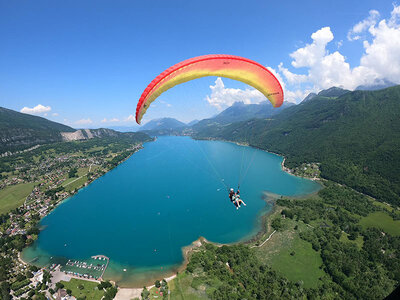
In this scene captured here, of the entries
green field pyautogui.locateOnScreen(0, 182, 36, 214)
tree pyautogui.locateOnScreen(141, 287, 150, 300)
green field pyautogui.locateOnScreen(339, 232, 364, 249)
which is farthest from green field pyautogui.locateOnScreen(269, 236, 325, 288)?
green field pyautogui.locateOnScreen(0, 182, 36, 214)

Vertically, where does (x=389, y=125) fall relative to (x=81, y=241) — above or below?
above

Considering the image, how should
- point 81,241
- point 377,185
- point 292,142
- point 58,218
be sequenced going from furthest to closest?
point 292,142 < point 377,185 < point 58,218 < point 81,241

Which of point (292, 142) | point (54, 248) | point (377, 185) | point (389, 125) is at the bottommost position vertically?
point (54, 248)

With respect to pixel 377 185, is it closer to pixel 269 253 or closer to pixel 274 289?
pixel 269 253

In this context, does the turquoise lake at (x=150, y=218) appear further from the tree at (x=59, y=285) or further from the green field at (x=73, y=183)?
the tree at (x=59, y=285)

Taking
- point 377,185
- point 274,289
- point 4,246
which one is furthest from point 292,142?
point 4,246

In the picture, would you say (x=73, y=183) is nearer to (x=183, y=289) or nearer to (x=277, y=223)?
(x=183, y=289)

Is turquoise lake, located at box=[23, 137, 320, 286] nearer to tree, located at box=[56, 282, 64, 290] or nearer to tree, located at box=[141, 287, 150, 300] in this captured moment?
tree, located at box=[141, 287, 150, 300]
